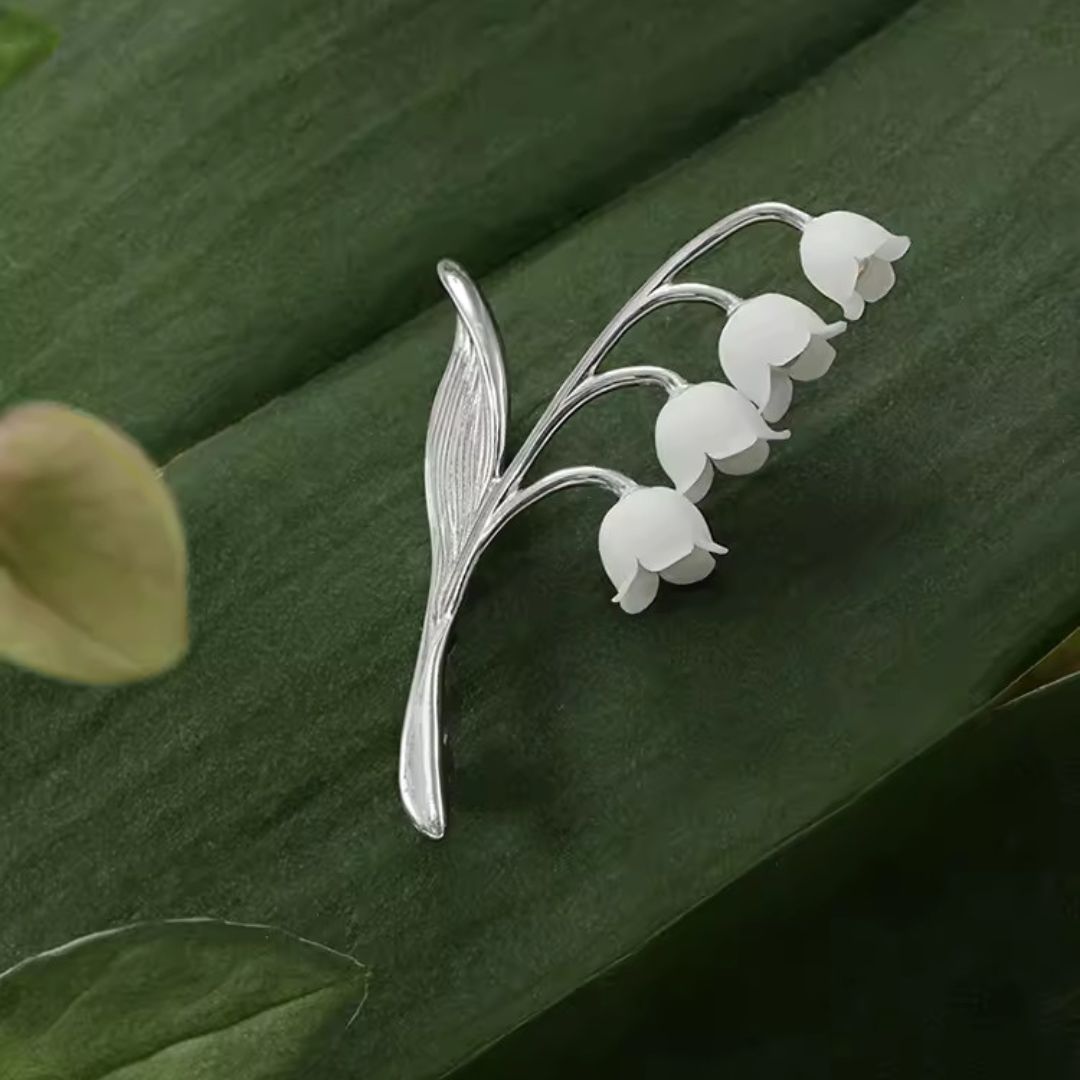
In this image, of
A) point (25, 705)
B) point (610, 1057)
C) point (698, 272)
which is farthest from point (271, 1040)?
point (698, 272)

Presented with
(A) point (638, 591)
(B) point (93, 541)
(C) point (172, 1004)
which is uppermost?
(B) point (93, 541)

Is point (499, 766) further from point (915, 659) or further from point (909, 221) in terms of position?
point (909, 221)

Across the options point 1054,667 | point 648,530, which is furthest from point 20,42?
point 1054,667

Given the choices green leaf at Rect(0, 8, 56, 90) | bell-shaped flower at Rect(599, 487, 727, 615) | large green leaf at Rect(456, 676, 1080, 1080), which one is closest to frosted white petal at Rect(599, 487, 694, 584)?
bell-shaped flower at Rect(599, 487, 727, 615)

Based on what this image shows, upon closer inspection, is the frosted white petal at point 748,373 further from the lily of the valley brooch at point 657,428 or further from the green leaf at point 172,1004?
the green leaf at point 172,1004

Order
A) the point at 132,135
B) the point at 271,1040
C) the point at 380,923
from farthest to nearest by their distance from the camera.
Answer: the point at 132,135 → the point at 380,923 → the point at 271,1040

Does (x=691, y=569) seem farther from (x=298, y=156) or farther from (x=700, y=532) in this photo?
(x=298, y=156)

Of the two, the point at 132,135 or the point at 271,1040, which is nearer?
the point at 271,1040
